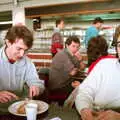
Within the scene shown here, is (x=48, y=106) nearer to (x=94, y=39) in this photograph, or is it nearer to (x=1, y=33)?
(x=94, y=39)

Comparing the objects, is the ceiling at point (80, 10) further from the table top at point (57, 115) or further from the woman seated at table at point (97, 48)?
the table top at point (57, 115)

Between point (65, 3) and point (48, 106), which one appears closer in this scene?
point (48, 106)

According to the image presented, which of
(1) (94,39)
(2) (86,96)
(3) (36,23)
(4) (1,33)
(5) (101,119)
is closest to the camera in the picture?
(5) (101,119)

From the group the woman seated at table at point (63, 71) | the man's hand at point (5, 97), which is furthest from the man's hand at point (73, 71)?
the man's hand at point (5, 97)

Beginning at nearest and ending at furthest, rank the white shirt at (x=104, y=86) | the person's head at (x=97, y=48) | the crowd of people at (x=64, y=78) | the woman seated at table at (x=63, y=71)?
the crowd of people at (x=64, y=78), the white shirt at (x=104, y=86), the person's head at (x=97, y=48), the woman seated at table at (x=63, y=71)

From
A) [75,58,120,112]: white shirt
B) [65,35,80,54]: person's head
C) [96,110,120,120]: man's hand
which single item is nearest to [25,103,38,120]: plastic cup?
[96,110,120,120]: man's hand

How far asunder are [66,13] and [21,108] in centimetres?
632

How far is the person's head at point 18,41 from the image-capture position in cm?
239

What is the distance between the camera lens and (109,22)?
7.69 m

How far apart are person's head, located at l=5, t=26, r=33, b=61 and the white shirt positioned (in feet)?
2.46

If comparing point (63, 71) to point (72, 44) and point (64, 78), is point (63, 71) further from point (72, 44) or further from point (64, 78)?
point (72, 44)

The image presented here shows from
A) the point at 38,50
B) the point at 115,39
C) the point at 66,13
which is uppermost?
the point at 66,13

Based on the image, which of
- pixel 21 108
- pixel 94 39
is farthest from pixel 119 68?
pixel 94 39

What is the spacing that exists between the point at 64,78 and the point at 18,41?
58.6 inches
